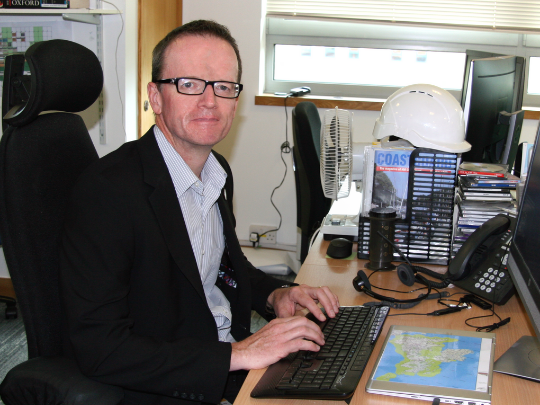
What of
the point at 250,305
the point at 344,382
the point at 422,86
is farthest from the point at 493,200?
the point at 344,382

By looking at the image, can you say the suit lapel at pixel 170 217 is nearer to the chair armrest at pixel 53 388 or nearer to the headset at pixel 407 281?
the chair armrest at pixel 53 388

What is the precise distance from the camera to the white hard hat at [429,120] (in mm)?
1443

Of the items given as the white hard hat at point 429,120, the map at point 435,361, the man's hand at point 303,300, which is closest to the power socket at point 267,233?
the white hard hat at point 429,120

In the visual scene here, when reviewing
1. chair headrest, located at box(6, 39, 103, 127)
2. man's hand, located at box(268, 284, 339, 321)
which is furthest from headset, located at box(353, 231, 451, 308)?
chair headrest, located at box(6, 39, 103, 127)

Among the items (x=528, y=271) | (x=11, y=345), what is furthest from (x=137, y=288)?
(x=11, y=345)

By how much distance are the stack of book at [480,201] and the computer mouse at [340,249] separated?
291 millimetres

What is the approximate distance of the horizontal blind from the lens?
11.3ft

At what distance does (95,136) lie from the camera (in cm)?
293

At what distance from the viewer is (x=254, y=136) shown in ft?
11.8

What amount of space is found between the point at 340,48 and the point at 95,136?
1.78 metres

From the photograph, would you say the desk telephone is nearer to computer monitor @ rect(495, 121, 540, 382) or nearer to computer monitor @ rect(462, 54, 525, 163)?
computer monitor @ rect(495, 121, 540, 382)

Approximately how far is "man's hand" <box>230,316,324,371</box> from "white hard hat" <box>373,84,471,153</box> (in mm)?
711

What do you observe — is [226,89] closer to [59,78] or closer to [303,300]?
[59,78]

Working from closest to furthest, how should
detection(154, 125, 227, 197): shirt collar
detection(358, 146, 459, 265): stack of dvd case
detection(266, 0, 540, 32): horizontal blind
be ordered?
1. detection(154, 125, 227, 197): shirt collar
2. detection(358, 146, 459, 265): stack of dvd case
3. detection(266, 0, 540, 32): horizontal blind
